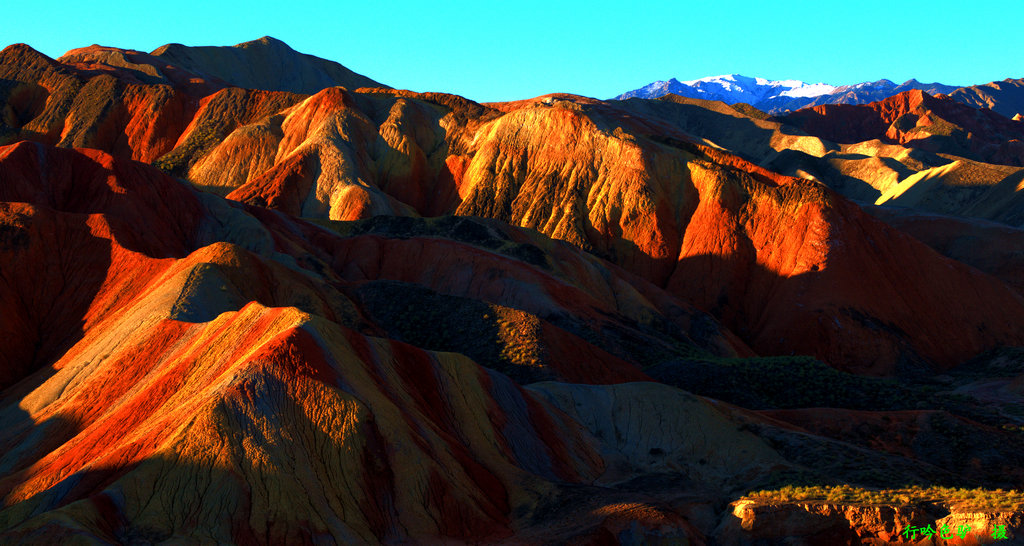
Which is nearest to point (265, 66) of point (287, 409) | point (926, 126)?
point (926, 126)

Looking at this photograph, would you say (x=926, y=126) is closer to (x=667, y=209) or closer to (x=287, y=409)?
(x=667, y=209)

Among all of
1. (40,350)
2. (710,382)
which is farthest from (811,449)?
(40,350)

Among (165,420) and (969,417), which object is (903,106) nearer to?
(969,417)

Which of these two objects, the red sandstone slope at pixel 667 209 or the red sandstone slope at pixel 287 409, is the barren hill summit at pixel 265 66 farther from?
the red sandstone slope at pixel 287 409

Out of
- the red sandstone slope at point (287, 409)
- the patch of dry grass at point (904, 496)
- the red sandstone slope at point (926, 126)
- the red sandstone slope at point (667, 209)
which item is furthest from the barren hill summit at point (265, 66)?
the patch of dry grass at point (904, 496)

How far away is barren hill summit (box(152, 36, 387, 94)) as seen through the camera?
13235cm

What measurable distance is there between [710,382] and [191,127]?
72581 mm

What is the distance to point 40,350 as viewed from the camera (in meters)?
40.8

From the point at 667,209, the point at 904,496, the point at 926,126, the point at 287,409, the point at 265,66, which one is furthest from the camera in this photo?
the point at 926,126

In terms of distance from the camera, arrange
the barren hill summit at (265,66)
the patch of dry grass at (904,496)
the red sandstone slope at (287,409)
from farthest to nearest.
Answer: the barren hill summit at (265,66) → the red sandstone slope at (287,409) → the patch of dry grass at (904,496)

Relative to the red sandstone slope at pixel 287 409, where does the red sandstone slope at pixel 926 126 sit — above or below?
above

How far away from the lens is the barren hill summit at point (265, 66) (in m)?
132

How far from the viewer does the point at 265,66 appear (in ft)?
465

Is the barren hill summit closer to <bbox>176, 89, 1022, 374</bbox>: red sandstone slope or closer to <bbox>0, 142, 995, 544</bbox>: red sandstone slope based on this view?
<bbox>176, 89, 1022, 374</bbox>: red sandstone slope
